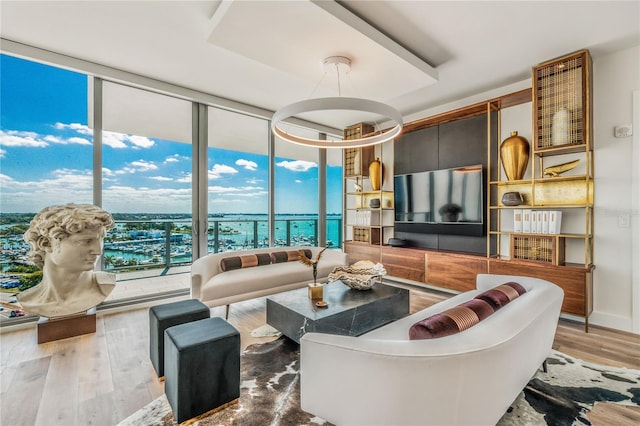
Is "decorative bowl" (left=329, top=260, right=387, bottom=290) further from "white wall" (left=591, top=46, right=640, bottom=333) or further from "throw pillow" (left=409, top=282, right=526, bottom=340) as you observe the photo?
"white wall" (left=591, top=46, right=640, bottom=333)

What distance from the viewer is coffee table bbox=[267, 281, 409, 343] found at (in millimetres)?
2223

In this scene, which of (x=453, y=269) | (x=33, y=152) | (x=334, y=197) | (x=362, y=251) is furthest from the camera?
(x=334, y=197)

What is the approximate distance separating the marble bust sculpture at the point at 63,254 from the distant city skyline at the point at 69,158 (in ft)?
2.58

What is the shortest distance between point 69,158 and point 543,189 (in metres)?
5.47

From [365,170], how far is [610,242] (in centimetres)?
341

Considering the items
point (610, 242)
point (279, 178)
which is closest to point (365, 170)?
point (279, 178)

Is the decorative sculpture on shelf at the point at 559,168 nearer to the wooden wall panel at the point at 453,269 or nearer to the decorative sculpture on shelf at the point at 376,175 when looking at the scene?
the wooden wall panel at the point at 453,269

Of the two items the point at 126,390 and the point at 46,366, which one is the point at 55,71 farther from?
the point at 126,390

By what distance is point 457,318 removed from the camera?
4.28 feet

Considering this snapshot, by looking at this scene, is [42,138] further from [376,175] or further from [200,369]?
[376,175]

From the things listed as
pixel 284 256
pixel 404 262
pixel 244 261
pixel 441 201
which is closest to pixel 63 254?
pixel 244 261

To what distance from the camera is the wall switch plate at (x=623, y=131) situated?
2930 millimetres

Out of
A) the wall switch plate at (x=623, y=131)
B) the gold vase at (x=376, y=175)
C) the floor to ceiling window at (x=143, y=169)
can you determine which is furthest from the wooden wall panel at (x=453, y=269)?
the floor to ceiling window at (x=143, y=169)

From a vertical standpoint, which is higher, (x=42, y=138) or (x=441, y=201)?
(x=42, y=138)
